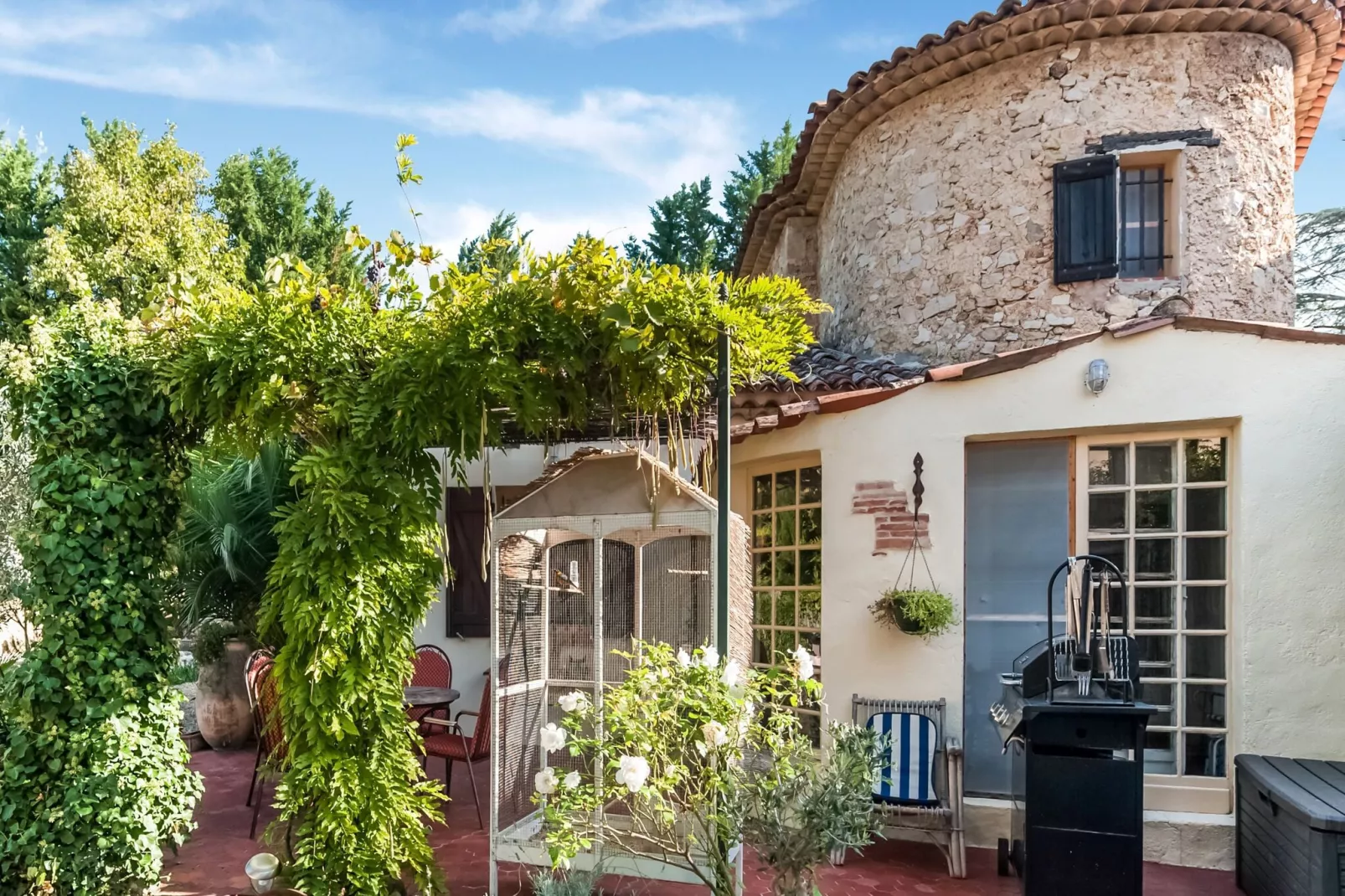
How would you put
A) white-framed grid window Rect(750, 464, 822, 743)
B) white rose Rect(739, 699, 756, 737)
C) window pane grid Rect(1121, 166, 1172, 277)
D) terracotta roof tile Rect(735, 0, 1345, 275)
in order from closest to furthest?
white rose Rect(739, 699, 756, 737) < white-framed grid window Rect(750, 464, 822, 743) < terracotta roof tile Rect(735, 0, 1345, 275) < window pane grid Rect(1121, 166, 1172, 277)

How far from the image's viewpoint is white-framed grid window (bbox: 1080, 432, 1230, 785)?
214 inches

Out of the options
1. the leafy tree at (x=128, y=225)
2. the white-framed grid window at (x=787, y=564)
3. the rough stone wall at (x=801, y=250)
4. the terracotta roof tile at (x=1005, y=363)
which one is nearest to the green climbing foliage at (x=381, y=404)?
Answer: the terracotta roof tile at (x=1005, y=363)

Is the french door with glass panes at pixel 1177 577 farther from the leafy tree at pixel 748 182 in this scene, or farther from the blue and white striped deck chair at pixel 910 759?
the leafy tree at pixel 748 182

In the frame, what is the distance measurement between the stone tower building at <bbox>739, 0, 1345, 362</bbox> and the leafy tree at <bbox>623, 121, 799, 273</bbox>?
43.3 ft

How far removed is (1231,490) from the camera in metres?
5.38

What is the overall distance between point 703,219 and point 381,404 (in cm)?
1815

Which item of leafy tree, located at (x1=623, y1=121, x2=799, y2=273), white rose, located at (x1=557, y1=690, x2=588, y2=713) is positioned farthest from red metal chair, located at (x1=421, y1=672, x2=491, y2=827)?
leafy tree, located at (x1=623, y1=121, x2=799, y2=273)

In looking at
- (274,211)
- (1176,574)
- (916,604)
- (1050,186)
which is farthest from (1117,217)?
(274,211)

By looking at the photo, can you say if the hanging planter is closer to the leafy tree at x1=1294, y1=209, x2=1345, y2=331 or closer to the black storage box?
the black storage box

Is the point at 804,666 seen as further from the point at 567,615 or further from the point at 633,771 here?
the point at 567,615

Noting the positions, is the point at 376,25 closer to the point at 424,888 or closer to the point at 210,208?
the point at 424,888

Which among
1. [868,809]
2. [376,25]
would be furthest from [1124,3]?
[868,809]

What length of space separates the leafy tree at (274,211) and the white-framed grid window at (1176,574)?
15254 mm

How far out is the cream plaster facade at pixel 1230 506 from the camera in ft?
16.9
